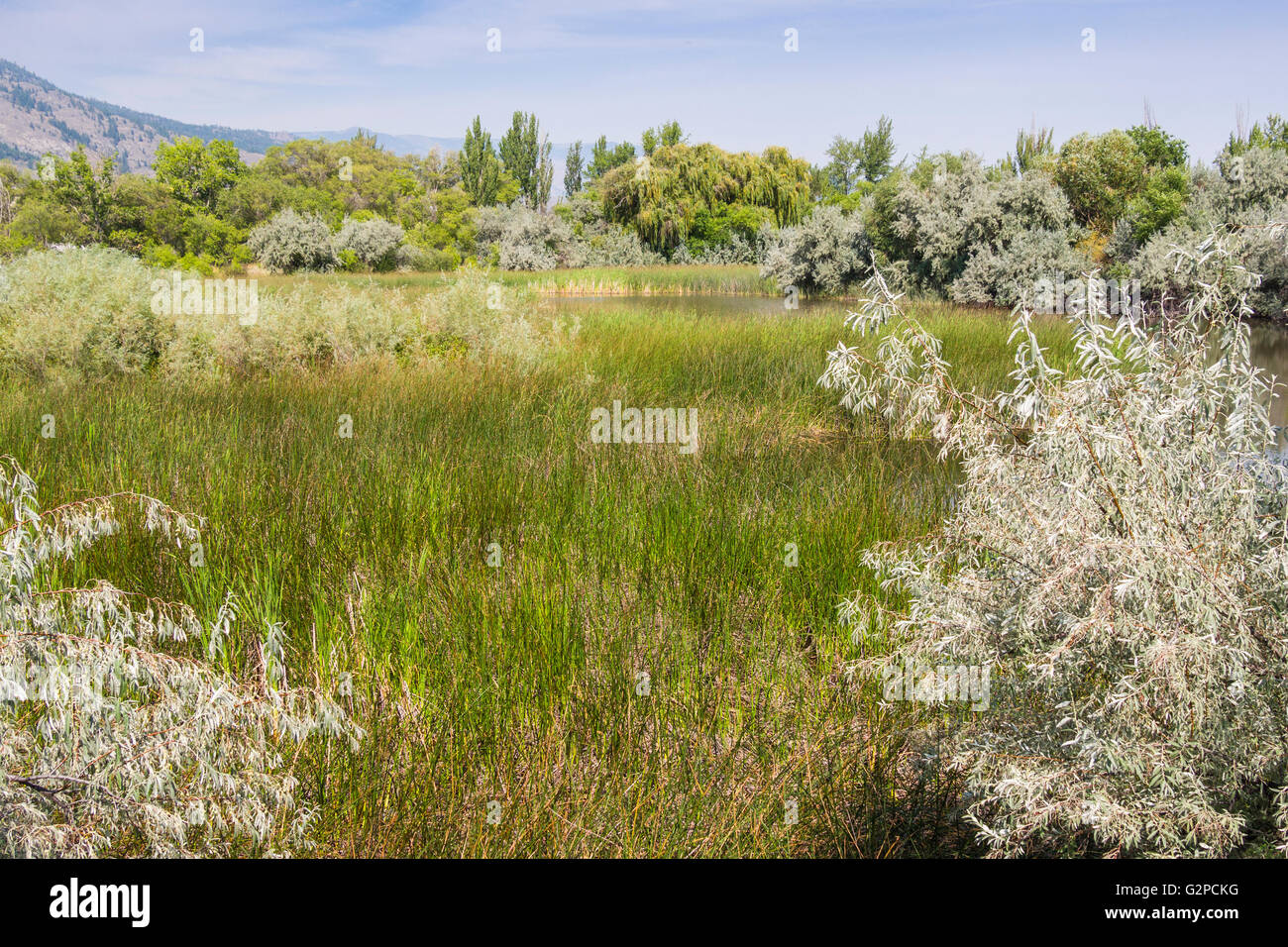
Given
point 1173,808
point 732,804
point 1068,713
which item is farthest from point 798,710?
point 1173,808

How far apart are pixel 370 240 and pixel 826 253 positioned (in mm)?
16317

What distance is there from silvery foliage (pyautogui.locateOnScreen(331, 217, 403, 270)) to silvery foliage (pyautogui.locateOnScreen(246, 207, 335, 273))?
281 centimetres

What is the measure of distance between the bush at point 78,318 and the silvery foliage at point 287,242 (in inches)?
616

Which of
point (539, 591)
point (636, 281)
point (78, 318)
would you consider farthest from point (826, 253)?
point (539, 591)

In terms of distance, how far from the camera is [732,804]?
7.09 ft

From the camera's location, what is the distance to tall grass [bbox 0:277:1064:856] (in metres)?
2.18

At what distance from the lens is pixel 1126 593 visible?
4.96 feet

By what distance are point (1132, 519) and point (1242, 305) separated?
626mm

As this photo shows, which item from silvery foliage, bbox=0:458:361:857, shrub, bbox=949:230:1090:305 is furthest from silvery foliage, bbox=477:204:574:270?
silvery foliage, bbox=0:458:361:857

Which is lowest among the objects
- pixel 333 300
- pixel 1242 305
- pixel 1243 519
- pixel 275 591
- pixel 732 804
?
pixel 732 804

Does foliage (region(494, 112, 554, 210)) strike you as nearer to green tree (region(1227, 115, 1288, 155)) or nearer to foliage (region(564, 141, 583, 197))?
foliage (region(564, 141, 583, 197))

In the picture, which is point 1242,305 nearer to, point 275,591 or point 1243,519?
point 1243,519

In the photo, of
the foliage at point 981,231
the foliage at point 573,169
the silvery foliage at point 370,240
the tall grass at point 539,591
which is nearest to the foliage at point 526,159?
the foliage at point 573,169

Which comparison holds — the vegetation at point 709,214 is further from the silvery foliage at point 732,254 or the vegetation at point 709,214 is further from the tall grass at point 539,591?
the tall grass at point 539,591
